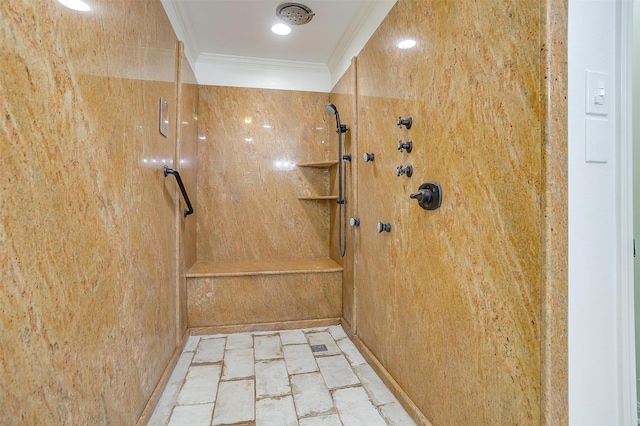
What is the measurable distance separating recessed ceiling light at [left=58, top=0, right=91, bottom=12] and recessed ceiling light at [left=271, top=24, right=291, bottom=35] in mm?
1713

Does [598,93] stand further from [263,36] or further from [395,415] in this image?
[263,36]

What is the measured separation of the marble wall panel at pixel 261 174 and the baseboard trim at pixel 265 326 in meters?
0.73

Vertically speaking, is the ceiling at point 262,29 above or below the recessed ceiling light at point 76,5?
above

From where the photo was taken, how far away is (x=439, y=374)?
1.39m

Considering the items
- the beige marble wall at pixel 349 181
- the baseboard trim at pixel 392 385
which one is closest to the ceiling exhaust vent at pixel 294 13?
the beige marble wall at pixel 349 181

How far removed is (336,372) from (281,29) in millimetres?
2630

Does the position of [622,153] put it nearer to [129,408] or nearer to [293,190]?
[129,408]

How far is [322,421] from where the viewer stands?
1.59 m

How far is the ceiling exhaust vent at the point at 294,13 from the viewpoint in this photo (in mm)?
2227

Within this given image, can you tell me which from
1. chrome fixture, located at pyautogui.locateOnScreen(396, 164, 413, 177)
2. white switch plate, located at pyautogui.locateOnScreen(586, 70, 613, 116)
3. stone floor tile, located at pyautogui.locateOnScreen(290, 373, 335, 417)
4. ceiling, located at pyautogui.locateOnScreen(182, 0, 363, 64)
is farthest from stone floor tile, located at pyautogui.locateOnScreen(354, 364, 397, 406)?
ceiling, located at pyautogui.locateOnScreen(182, 0, 363, 64)

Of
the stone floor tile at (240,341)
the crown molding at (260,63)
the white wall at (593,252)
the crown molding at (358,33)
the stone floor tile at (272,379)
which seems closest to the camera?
the white wall at (593,252)

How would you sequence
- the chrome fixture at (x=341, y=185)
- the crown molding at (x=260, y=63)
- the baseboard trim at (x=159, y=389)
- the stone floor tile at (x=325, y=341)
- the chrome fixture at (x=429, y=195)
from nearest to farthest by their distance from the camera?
the chrome fixture at (x=429, y=195) → the baseboard trim at (x=159, y=389) → the stone floor tile at (x=325, y=341) → the chrome fixture at (x=341, y=185) → the crown molding at (x=260, y=63)

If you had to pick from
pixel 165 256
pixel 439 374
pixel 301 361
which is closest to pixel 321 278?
pixel 301 361

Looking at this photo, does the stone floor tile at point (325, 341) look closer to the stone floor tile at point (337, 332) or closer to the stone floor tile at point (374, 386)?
the stone floor tile at point (337, 332)
